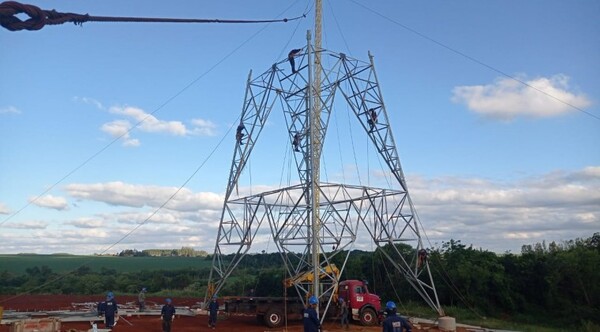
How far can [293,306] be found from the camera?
2447cm

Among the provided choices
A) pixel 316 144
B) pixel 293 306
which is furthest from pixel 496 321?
pixel 316 144

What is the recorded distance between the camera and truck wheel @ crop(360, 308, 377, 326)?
24.9m

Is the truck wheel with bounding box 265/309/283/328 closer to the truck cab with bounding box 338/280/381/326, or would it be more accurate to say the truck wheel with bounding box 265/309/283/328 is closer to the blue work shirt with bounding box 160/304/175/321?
the truck cab with bounding box 338/280/381/326

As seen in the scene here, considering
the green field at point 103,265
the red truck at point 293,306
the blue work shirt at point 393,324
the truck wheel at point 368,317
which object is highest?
the green field at point 103,265

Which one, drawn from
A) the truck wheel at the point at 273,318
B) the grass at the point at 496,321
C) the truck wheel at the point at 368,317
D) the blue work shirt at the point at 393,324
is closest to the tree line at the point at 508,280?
the grass at the point at 496,321

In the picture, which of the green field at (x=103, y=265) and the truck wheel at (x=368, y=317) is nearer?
the truck wheel at (x=368, y=317)

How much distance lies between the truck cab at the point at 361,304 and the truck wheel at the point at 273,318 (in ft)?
11.0

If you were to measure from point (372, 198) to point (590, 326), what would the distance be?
12496mm

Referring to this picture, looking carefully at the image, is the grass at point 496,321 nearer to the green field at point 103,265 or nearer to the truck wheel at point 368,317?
the truck wheel at point 368,317

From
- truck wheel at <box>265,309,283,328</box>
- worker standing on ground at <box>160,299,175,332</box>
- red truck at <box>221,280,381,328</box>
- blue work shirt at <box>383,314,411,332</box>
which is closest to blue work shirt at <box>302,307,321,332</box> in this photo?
blue work shirt at <box>383,314,411,332</box>

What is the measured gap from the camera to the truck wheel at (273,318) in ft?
78.2

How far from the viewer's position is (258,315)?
2453cm

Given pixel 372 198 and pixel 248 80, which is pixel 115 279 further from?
pixel 372 198

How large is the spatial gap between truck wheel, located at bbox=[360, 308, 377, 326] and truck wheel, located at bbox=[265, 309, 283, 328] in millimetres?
3991
